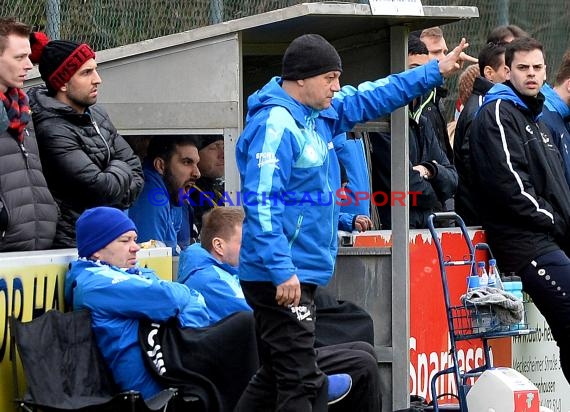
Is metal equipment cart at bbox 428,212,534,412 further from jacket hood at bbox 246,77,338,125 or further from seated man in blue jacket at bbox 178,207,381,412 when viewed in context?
jacket hood at bbox 246,77,338,125

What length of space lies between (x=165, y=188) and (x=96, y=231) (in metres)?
1.80

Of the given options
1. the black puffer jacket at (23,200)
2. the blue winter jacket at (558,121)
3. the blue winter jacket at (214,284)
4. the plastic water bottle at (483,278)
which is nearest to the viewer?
the black puffer jacket at (23,200)

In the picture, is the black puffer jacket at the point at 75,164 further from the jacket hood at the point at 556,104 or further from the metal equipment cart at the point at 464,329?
the jacket hood at the point at 556,104

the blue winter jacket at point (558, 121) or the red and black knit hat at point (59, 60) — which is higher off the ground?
the red and black knit hat at point (59, 60)

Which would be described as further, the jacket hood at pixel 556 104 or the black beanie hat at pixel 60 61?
the jacket hood at pixel 556 104

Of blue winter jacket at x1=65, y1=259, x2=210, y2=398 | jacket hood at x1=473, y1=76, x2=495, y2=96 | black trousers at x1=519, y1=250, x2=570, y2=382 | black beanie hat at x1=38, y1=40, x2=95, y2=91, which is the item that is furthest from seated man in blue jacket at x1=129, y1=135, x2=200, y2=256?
jacket hood at x1=473, y1=76, x2=495, y2=96

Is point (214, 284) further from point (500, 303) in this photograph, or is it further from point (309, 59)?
point (500, 303)

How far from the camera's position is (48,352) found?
5.78 m

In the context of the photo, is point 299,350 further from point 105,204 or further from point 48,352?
point 105,204

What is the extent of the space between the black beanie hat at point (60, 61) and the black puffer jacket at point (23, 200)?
59cm

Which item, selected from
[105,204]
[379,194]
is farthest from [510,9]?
[105,204]

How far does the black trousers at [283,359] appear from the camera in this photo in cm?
586

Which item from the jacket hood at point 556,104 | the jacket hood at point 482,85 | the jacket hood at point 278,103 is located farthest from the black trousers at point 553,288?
the jacket hood at point 278,103

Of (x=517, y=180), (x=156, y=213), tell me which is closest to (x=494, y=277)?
(x=517, y=180)
